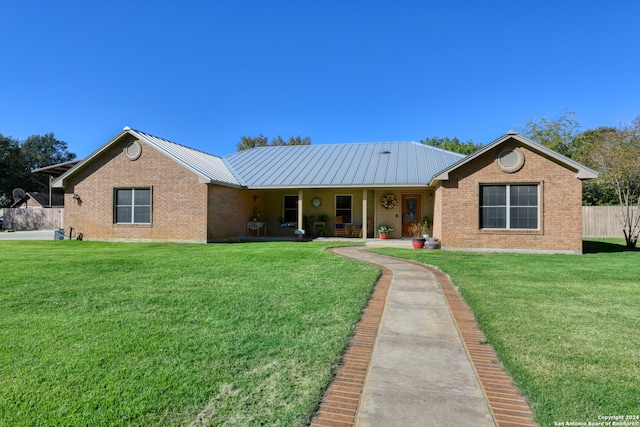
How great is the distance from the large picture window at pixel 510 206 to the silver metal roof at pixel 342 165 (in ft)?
9.11

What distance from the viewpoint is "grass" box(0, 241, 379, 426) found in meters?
2.47

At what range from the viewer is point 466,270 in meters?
8.36

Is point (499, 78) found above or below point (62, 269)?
above

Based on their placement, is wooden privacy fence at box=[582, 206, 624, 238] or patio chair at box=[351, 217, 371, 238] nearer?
patio chair at box=[351, 217, 371, 238]

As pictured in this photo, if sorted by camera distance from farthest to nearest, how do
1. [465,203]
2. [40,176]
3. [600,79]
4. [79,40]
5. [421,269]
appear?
[40,176]
[600,79]
[79,40]
[465,203]
[421,269]

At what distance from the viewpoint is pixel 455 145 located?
3769cm

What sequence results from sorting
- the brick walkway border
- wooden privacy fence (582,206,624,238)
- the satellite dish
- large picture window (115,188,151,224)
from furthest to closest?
the satellite dish < wooden privacy fence (582,206,624,238) < large picture window (115,188,151,224) < the brick walkway border

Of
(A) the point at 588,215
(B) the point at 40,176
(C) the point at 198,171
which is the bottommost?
(A) the point at 588,215

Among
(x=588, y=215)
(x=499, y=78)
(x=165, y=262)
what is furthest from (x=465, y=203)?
(x=588, y=215)

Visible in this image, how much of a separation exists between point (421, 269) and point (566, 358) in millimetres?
5295

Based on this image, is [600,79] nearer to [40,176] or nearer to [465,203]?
[465,203]

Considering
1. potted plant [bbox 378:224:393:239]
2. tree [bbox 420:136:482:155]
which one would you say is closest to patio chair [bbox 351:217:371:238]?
potted plant [bbox 378:224:393:239]

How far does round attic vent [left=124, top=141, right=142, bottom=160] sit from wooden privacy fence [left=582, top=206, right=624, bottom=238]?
24635 mm

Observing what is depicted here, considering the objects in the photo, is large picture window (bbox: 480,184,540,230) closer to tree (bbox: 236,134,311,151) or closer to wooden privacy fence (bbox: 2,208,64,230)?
wooden privacy fence (bbox: 2,208,64,230)
